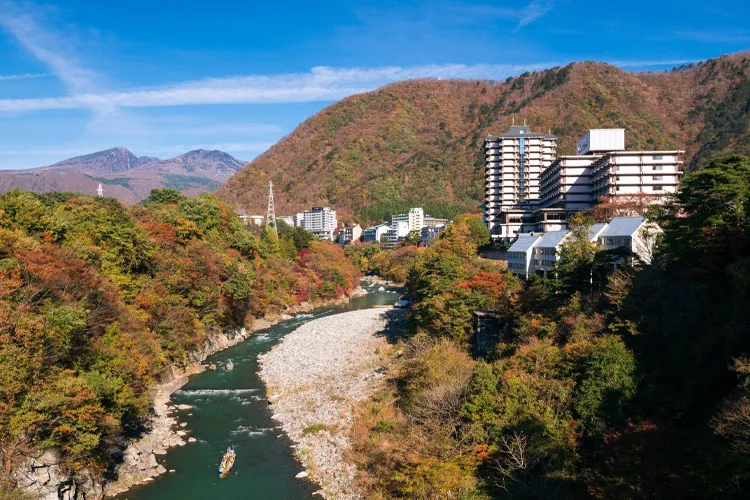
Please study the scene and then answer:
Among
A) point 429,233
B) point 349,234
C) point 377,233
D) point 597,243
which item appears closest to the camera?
point 597,243

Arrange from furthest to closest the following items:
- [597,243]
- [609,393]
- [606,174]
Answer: [606,174] → [597,243] → [609,393]

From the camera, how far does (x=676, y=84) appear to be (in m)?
137

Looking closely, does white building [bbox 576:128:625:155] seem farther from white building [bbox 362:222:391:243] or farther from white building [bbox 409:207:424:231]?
white building [bbox 362:222:391:243]

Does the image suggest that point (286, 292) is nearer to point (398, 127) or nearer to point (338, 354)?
point (338, 354)

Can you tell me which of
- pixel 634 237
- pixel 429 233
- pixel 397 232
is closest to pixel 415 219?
pixel 397 232

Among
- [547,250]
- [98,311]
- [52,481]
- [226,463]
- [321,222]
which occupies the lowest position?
[226,463]

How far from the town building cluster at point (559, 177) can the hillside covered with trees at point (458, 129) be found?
44.9 meters

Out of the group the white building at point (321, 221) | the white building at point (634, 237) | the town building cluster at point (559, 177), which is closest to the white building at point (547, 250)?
the white building at point (634, 237)

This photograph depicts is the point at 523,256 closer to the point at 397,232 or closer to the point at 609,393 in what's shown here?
the point at 609,393

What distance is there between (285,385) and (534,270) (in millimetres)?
16083

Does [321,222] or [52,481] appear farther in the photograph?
[321,222]

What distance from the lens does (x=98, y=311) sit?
19.6m

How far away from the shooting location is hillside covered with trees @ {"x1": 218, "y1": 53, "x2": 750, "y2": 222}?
110 m

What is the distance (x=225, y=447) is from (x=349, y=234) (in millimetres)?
87897
